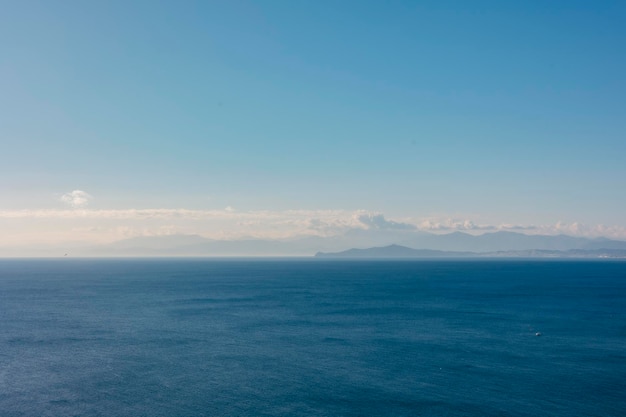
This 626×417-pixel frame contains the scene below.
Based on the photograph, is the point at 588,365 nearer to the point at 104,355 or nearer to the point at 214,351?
the point at 214,351

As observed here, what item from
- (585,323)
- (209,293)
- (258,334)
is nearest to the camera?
(258,334)

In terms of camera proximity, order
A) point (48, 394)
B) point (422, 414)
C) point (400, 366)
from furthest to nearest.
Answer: point (400, 366) → point (48, 394) → point (422, 414)

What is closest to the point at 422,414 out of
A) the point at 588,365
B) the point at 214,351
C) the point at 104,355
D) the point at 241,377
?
the point at 241,377

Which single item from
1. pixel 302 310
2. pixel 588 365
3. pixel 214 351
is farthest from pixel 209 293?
A: pixel 588 365

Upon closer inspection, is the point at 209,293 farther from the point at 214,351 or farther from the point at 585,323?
the point at 585,323

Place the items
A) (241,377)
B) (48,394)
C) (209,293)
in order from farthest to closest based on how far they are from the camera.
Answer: (209,293), (241,377), (48,394)

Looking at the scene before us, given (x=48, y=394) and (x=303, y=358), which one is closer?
(x=48, y=394)
